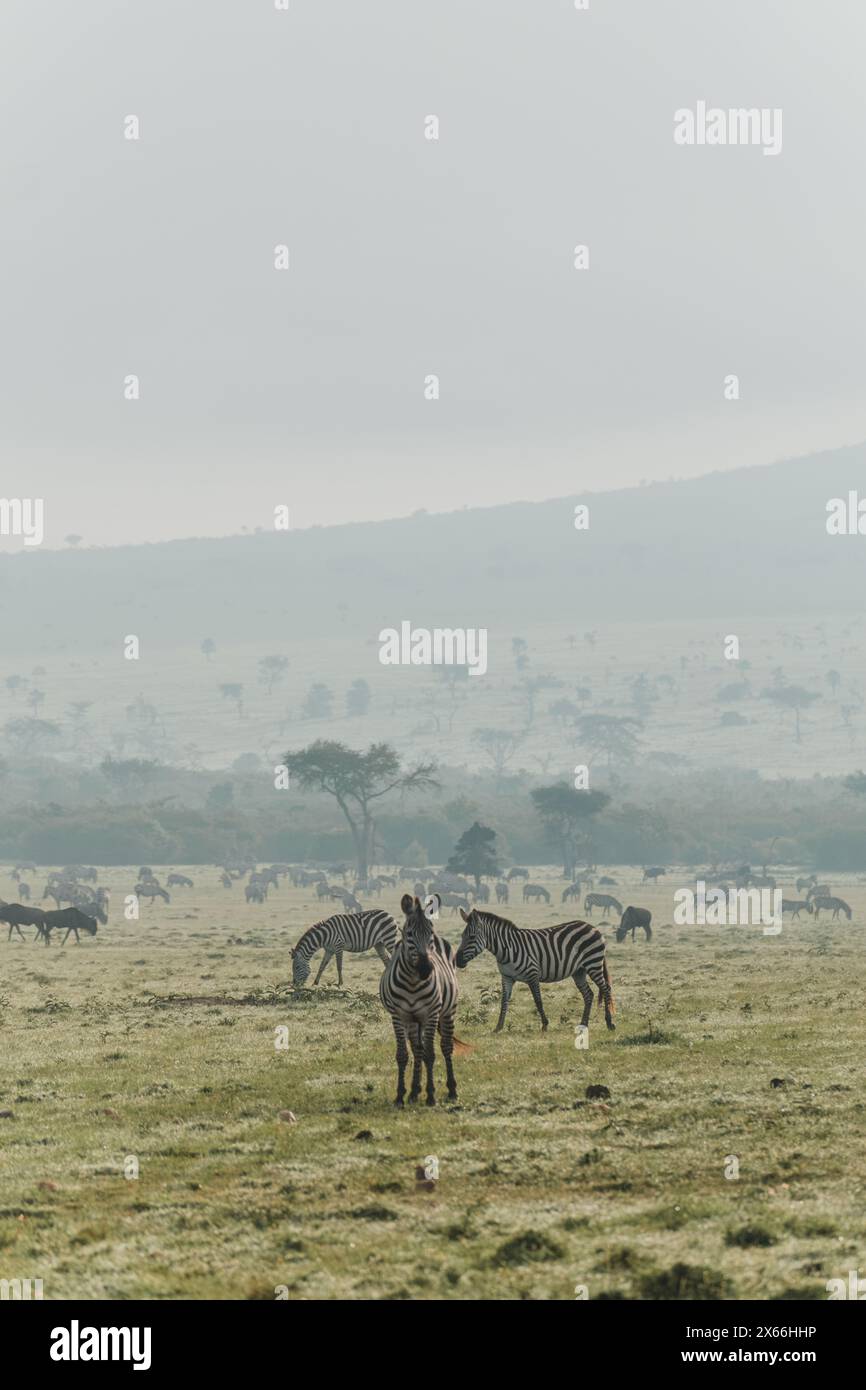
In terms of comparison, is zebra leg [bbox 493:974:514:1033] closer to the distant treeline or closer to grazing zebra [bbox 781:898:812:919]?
grazing zebra [bbox 781:898:812:919]

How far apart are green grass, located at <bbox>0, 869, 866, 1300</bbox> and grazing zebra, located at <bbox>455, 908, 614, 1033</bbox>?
2.53ft

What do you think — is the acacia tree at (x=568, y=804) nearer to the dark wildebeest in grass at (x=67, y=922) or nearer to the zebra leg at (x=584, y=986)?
the dark wildebeest in grass at (x=67, y=922)

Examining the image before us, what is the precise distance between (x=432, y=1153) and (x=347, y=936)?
1986 cm

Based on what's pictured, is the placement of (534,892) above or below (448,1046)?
above

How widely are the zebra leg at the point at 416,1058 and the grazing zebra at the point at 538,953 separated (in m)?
6.38

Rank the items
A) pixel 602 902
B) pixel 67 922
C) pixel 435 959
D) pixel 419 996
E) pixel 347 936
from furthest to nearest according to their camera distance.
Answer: pixel 602 902
pixel 67 922
pixel 347 936
pixel 435 959
pixel 419 996

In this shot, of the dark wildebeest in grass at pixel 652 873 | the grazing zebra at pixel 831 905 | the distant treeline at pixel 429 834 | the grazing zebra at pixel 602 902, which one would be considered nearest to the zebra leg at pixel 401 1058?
the grazing zebra at pixel 602 902

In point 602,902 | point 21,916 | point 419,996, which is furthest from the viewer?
point 602,902

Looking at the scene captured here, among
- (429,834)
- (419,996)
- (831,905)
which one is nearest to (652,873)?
(831,905)

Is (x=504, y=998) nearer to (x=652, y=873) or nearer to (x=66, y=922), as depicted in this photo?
(x=66, y=922)

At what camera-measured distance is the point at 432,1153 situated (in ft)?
53.8

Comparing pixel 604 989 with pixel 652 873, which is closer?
pixel 604 989

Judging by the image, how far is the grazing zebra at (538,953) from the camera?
2648cm
